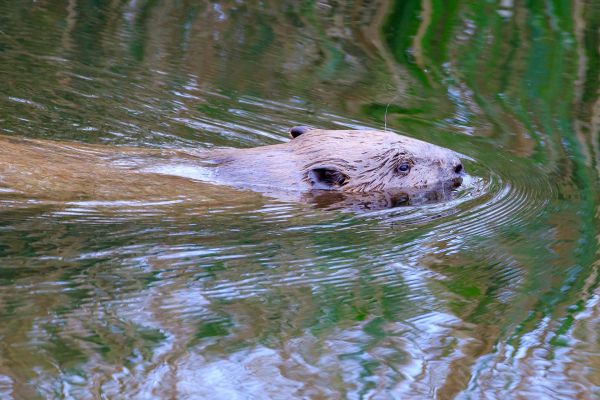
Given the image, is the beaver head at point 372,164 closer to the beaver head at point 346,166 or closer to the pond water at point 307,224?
the beaver head at point 346,166

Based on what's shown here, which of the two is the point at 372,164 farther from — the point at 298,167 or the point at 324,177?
the point at 298,167

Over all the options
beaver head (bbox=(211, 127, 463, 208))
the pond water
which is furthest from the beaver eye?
the pond water

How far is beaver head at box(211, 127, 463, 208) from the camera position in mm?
6176

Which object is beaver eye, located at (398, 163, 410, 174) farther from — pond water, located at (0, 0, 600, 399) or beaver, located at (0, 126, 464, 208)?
pond water, located at (0, 0, 600, 399)

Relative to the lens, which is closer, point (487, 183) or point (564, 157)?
point (487, 183)

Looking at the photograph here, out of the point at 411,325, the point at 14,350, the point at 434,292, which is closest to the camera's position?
the point at 14,350

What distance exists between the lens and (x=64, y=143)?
20.8 feet

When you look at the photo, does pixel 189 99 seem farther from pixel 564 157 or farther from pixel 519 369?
pixel 519 369

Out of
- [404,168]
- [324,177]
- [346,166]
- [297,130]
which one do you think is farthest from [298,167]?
[404,168]

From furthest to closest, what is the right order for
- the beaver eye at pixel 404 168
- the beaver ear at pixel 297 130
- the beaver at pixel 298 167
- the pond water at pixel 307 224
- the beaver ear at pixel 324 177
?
the beaver ear at pixel 297 130 < the beaver eye at pixel 404 168 < the beaver ear at pixel 324 177 < the beaver at pixel 298 167 < the pond water at pixel 307 224

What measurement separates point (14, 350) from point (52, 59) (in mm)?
5075

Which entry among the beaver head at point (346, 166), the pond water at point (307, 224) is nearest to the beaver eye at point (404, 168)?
the beaver head at point (346, 166)

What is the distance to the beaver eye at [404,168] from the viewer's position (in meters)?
6.27

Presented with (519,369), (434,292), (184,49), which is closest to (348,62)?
(184,49)
